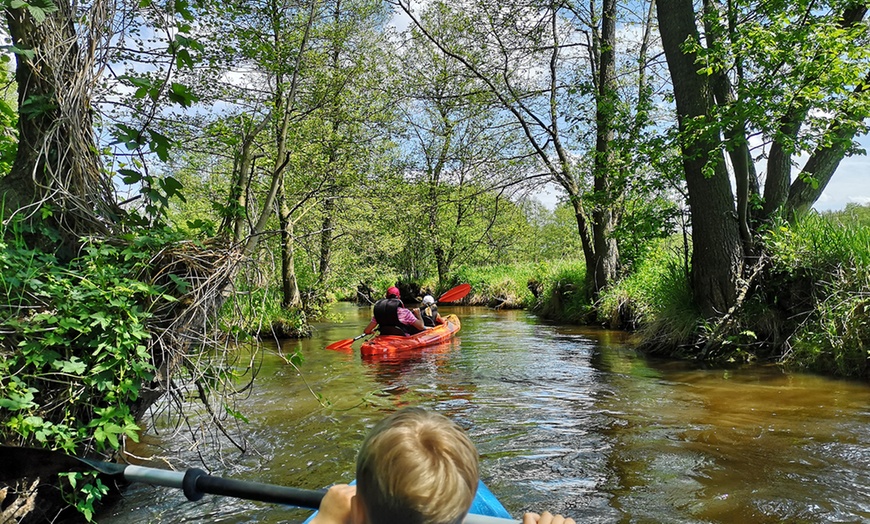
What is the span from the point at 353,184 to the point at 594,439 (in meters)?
10.0

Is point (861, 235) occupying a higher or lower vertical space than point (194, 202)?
lower

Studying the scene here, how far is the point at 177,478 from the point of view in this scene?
208 centimetres

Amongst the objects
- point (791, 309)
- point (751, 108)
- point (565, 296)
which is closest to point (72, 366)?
point (751, 108)

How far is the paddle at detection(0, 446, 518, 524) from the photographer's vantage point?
188cm

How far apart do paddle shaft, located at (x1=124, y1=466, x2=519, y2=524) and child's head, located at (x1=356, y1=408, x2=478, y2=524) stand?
0.78 m

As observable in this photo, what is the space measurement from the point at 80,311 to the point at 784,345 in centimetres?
776

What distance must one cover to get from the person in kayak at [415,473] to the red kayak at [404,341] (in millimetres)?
8529

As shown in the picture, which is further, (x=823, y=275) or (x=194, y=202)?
(x=194, y=202)

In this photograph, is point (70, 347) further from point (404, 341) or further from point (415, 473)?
point (404, 341)

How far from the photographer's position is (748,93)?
6.72m

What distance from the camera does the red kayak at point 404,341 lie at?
31.9ft

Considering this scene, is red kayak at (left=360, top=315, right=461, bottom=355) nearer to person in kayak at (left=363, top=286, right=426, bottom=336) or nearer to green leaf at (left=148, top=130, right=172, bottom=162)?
person in kayak at (left=363, top=286, right=426, bottom=336)

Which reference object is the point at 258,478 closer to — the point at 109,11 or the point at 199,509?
the point at 199,509

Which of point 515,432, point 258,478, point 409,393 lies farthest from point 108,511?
point 409,393
